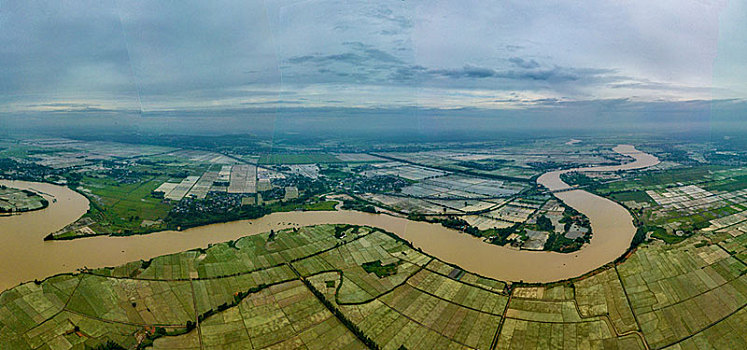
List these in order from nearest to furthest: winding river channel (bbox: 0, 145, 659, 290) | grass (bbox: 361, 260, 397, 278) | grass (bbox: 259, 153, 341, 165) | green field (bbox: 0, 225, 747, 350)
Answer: green field (bbox: 0, 225, 747, 350), grass (bbox: 361, 260, 397, 278), winding river channel (bbox: 0, 145, 659, 290), grass (bbox: 259, 153, 341, 165)

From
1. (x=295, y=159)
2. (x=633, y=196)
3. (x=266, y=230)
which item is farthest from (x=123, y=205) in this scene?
(x=633, y=196)

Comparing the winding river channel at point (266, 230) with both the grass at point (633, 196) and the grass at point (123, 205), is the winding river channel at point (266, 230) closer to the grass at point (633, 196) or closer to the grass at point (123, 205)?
the grass at point (123, 205)

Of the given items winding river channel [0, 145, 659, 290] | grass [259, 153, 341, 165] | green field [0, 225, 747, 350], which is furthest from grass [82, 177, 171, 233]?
grass [259, 153, 341, 165]

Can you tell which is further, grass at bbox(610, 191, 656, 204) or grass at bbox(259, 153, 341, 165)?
grass at bbox(259, 153, 341, 165)

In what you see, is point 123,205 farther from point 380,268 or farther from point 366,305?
point 366,305

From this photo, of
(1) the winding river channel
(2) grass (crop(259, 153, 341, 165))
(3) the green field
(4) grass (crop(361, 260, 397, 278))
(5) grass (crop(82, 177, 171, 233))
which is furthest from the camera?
(2) grass (crop(259, 153, 341, 165))

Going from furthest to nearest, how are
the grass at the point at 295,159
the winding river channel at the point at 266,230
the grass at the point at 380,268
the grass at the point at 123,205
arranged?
the grass at the point at 295,159
the grass at the point at 123,205
the winding river channel at the point at 266,230
the grass at the point at 380,268

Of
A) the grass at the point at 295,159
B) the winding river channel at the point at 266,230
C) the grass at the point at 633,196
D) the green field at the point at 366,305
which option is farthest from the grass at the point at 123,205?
the grass at the point at 633,196

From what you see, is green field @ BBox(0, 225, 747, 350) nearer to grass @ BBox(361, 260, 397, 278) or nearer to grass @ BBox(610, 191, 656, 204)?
grass @ BBox(361, 260, 397, 278)

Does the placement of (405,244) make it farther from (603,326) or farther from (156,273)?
(156,273)
